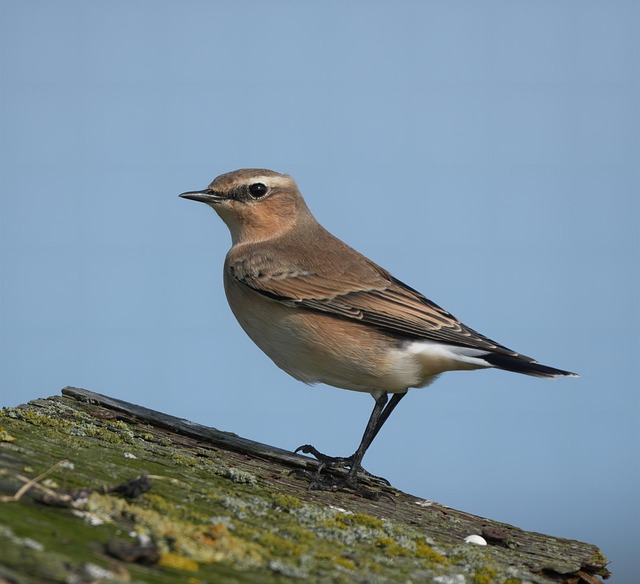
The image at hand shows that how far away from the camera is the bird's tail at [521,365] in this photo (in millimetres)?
8352

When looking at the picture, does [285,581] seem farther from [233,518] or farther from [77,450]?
[77,450]

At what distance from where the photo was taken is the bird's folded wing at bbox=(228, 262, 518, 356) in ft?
28.9

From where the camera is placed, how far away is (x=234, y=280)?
9492 millimetres

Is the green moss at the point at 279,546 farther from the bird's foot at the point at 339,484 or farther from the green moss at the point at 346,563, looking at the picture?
the bird's foot at the point at 339,484

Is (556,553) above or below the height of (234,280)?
below

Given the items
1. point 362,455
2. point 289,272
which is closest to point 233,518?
point 362,455

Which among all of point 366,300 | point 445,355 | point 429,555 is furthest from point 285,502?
point 366,300

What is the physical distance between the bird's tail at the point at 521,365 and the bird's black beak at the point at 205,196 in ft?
12.2

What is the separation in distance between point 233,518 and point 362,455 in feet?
13.1

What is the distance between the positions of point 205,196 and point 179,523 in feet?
21.7

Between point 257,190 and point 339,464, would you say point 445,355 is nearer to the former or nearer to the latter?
point 339,464

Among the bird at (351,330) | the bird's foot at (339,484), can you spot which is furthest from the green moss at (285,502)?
the bird at (351,330)

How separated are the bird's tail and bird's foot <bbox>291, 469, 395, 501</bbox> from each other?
5.72 feet

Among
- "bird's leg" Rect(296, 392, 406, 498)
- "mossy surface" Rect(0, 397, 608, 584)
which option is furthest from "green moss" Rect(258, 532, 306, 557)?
"bird's leg" Rect(296, 392, 406, 498)
